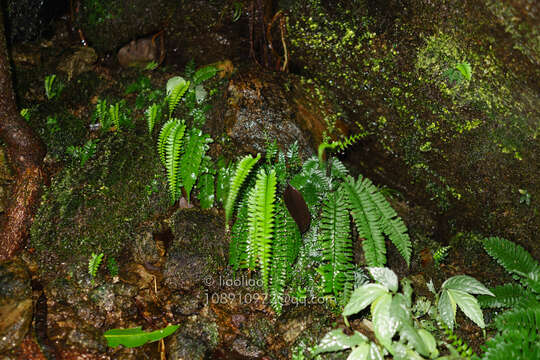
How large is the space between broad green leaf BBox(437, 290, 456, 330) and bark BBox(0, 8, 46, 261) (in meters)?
3.31

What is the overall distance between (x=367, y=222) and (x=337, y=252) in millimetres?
318

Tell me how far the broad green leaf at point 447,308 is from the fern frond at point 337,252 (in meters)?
0.63

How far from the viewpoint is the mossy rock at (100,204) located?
277 cm

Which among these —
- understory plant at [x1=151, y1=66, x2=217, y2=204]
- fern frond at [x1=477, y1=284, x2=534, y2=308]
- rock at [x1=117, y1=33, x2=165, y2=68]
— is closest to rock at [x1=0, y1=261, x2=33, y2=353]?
understory plant at [x1=151, y1=66, x2=217, y2=204]

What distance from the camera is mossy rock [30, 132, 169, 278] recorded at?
2768mm

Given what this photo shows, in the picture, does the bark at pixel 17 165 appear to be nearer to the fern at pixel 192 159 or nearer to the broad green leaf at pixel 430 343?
the fern at pixel 192 159

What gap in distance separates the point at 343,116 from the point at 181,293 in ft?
7.05

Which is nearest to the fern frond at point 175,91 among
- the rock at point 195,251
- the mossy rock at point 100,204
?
the mossy rock at point 100,204

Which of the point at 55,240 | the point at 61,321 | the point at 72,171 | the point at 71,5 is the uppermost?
the point at 71,5

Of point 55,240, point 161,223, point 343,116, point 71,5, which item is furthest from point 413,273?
point 71,5

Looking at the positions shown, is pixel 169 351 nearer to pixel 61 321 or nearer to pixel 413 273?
pixel 61 321

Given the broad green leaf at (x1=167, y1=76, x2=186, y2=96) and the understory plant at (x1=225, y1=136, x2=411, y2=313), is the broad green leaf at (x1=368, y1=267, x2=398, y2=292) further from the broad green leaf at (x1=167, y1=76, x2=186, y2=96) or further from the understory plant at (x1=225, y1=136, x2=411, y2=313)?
the broad green leaf at (x1=167, y1=76, x2=186, y2=96)

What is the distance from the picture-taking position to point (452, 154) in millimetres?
2773

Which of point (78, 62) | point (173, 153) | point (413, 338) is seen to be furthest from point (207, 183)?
point (78, 62)
